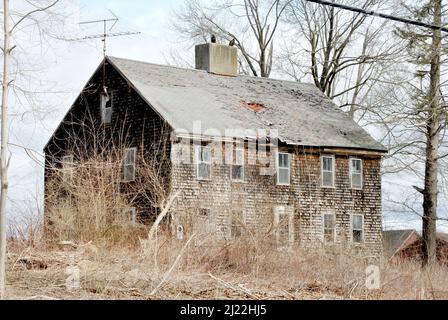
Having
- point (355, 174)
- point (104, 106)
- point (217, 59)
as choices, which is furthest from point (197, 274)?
point (217, 59)

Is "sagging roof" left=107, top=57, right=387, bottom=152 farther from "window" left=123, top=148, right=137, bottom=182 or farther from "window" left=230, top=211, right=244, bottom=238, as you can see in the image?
"window" left=230, top=211, right=244, bottom=238

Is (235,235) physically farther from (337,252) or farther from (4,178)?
(4,178)

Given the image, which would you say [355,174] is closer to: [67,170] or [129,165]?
[129,165]

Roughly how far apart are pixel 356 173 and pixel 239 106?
5.61 m

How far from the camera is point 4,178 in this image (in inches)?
555

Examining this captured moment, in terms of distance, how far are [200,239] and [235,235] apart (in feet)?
2.85

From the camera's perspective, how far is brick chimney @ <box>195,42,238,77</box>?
38906mm

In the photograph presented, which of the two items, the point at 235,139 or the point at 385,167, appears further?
the point at 385,167

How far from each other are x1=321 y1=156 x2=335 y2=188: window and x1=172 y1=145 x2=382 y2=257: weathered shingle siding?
0.23 m

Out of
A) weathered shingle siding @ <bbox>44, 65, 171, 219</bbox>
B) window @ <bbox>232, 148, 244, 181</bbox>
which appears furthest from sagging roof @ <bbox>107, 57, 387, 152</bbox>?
window @ <bbox>232, 148, 244, 181</bbox>
